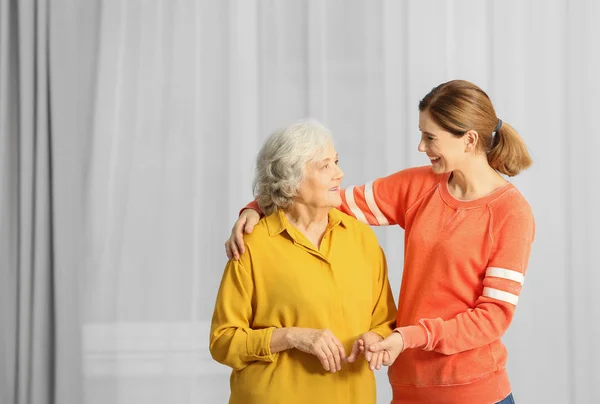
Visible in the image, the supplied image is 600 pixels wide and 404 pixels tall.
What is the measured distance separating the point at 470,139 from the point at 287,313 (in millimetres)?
674

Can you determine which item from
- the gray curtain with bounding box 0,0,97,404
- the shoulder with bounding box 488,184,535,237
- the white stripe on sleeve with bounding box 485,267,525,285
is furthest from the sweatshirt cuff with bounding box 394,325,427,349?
the gray curtain with bounding box 0,0,97,404

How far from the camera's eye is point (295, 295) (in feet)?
6.40

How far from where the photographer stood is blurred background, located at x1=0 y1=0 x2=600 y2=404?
3.32 m

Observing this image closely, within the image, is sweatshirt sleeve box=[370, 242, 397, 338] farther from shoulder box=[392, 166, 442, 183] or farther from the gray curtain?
the gray curtain

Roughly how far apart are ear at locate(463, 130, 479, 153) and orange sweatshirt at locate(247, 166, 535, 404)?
135 mm

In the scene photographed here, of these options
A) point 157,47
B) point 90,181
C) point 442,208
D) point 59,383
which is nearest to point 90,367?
point 59,383

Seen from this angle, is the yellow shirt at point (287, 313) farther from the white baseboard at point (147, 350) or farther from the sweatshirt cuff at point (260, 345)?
the white baseboard at point (147, 350)

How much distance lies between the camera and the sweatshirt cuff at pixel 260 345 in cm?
191

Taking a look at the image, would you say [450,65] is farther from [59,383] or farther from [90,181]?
[59,383]

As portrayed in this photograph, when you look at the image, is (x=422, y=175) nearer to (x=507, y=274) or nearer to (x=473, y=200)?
(x=473, y=200)

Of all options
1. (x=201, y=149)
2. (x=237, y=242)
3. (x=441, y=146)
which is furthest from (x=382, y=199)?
(x=201, y=149)

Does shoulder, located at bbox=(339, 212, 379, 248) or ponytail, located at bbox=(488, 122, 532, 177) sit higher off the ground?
ponytail, located at bbox=(488, 122, 532, 177)

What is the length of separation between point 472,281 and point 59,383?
2065mm

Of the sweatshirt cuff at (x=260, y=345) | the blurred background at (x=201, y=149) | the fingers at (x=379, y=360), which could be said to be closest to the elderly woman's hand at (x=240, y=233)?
the sweatshirt cuff at (x=260, y=345)
